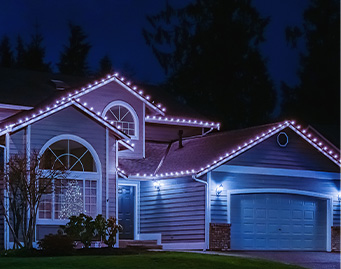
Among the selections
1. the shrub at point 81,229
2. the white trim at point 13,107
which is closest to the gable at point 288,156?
the shrub at point 81,229

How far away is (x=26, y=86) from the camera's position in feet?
93.0

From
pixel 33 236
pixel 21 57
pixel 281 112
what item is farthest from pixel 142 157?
pixel 21 57

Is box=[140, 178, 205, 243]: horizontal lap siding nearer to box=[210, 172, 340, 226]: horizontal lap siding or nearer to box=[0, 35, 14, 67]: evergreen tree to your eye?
box=[210, 172, 340, 226]: horizontal lap siding

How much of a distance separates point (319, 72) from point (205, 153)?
95.1 ft

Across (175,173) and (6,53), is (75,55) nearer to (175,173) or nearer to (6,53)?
(6,53)

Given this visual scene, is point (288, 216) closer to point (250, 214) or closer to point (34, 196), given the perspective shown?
point (250, 214)

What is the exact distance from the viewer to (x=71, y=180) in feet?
77.6

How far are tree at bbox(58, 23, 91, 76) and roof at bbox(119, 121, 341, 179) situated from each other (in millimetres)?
28466

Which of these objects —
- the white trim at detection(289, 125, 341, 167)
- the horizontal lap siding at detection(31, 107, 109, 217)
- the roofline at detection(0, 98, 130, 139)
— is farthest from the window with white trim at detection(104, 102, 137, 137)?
the white trim at detection(289, 125, 341, 167)

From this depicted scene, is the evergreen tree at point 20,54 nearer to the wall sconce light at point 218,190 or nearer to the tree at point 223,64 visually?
the tree at point 223,64

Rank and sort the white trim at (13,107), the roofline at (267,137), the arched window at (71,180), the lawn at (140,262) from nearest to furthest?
the lawn at (140,262), the arched window at (71,180), the roofline at (267,137), the white trim at (13,107)

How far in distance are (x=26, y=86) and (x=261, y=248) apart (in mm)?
10333

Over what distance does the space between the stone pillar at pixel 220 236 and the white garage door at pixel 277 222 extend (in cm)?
49

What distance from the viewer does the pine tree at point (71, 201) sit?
2333 centimetres
